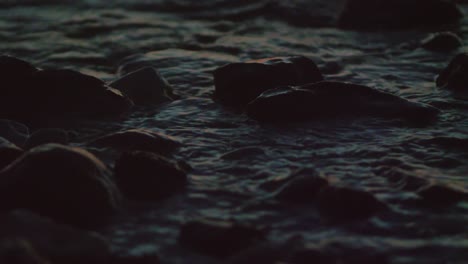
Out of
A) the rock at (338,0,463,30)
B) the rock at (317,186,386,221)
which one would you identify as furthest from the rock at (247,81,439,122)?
the rock at (338,0,463,30)

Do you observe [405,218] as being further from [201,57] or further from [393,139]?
[201,57]

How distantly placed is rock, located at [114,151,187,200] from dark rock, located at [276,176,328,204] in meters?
0.48

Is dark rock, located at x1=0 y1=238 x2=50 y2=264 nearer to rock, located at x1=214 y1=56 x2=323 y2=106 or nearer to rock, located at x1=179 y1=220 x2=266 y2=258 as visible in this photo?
rock, located at x1=179 y1=220 x2=266 y2=258

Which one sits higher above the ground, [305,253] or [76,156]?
[76,156]

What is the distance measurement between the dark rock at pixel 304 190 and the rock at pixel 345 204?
0.07 metres

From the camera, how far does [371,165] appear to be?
374 cm

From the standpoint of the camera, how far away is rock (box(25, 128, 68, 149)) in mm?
4000

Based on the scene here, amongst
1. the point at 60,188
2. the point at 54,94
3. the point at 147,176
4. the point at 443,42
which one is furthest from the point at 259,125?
the point at 443,42

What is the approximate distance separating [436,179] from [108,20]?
4.43 meters

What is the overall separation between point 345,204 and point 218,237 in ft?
1.85

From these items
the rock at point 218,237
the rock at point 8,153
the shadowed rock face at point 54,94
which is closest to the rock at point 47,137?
the rock at point 8,153

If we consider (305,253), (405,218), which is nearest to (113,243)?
(305,253)

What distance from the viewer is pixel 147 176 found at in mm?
3467

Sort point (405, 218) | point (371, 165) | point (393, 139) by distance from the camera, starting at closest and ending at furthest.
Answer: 1. point (405, 218)
2. point (371, 165)
3. point (393, 139)
